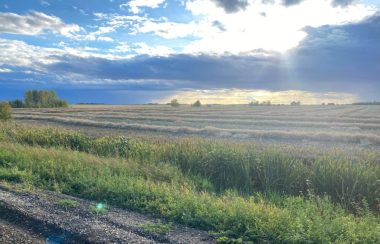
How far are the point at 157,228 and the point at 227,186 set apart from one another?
5736 millimetres

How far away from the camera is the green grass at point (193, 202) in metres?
6.29

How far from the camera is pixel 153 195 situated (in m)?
8.60

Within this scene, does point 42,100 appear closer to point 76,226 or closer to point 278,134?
point 278,134

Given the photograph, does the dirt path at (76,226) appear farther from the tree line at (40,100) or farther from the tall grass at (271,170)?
the tree line at (40,100)

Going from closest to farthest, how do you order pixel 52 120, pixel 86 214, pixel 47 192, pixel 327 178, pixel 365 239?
pixel 365 239
pixel 86 214
pixel 47 192
pixel 327 178
pixel 52 120

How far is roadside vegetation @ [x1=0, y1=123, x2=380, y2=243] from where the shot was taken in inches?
257

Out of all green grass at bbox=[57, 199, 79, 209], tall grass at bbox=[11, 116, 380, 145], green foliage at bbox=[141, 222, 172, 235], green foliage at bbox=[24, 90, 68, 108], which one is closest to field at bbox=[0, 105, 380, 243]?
green foliage at bbox=[141, 222, 172, 235]

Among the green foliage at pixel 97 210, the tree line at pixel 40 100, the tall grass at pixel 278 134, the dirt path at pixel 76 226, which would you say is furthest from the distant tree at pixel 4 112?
the tree line at pixel 40 100

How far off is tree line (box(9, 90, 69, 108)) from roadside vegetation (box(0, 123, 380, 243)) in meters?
93.7

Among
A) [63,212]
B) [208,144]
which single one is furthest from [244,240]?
[208,144]

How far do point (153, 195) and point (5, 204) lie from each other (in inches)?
116

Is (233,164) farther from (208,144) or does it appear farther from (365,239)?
(365,239)

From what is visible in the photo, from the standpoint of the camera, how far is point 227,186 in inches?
475

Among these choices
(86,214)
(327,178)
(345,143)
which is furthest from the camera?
(345,143)
